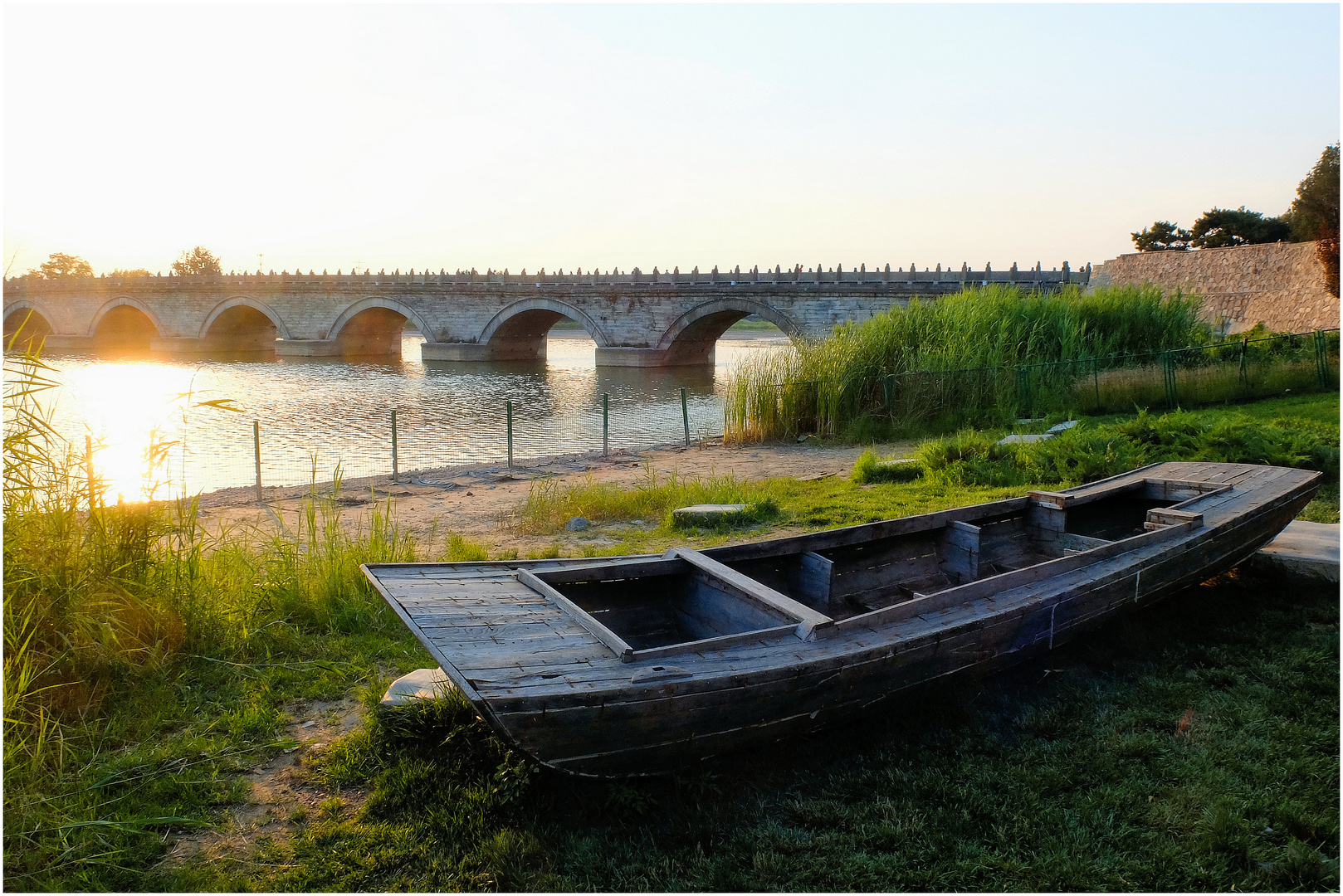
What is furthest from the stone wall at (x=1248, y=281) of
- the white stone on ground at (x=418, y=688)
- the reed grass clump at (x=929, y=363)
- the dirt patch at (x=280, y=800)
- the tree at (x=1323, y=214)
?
the dirt patch at (x=280, y=800)

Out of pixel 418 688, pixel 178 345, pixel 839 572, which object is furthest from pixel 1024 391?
pixel 178 345

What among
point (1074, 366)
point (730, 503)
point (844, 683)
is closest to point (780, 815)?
point (844, 683)

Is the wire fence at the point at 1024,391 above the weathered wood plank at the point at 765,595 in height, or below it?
above

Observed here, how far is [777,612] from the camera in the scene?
3988 mm

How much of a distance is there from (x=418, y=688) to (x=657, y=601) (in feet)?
4.11

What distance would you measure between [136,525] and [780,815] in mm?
3680

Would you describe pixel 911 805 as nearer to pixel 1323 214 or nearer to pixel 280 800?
pixel 280 800

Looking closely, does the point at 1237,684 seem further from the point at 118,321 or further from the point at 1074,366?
the point at 118,321

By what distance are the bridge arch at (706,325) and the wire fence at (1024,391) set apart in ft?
62.2

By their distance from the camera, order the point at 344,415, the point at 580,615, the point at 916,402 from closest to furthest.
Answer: the point at 580,615 < the point at 916,402 < the point at 344,415

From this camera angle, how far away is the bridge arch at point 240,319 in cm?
4969

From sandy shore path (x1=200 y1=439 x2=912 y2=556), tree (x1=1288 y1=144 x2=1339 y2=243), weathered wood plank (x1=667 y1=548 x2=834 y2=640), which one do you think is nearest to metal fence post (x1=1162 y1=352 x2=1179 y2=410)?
sandy shore path (x1=200 y1=439 x2=912 y2=556)

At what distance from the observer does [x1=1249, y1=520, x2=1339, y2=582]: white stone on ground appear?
6.07 meters

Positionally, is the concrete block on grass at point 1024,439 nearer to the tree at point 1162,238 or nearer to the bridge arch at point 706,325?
the bridge arch at point 706,325
